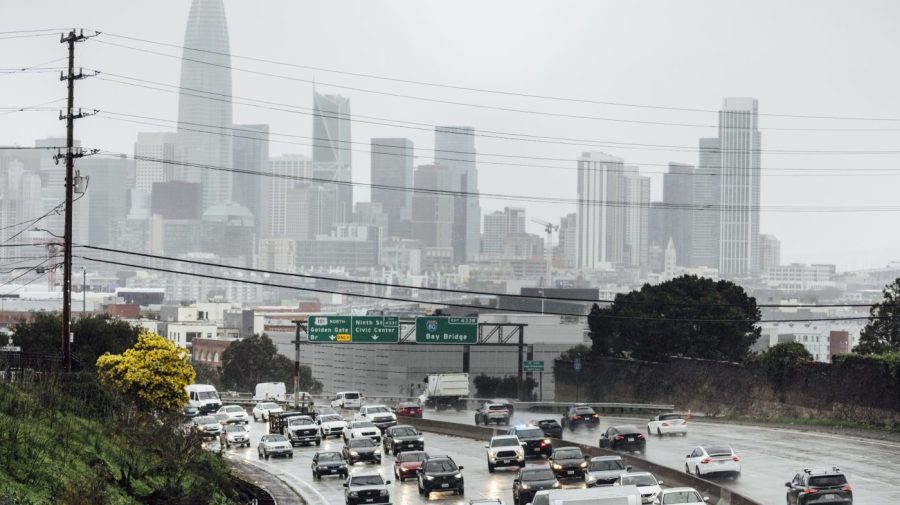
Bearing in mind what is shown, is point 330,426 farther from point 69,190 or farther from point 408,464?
point 69,190

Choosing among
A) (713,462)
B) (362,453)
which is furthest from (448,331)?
(713,462)

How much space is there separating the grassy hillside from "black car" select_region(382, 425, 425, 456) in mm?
13289

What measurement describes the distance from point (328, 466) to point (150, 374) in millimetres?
9696

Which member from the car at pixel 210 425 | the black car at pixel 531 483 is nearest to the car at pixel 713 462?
the black car at pixel 531 483

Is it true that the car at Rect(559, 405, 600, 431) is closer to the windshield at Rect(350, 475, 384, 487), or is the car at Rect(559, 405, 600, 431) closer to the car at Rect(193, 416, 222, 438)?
the car at Rect(193, 416, 222, 438)

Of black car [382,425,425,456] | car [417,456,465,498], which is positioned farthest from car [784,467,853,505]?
black car [382,425,425,456]

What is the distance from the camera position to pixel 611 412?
98.6 metres

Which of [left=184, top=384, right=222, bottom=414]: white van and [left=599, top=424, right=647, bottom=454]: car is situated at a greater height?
[left=599, top=424, right=647, bottom=454]: car

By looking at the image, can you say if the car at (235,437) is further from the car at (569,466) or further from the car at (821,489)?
the car at (821,489)

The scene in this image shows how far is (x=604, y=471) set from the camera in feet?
160

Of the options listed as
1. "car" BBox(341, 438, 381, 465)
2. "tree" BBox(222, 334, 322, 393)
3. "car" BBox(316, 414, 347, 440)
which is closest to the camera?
"car" BBox(341, 438, 381, 465)

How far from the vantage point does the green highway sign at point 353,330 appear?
368 feet

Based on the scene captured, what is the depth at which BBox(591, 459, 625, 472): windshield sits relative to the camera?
49156mm

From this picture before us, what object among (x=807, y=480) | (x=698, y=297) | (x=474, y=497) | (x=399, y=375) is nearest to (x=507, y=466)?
(x=474, y=497)
